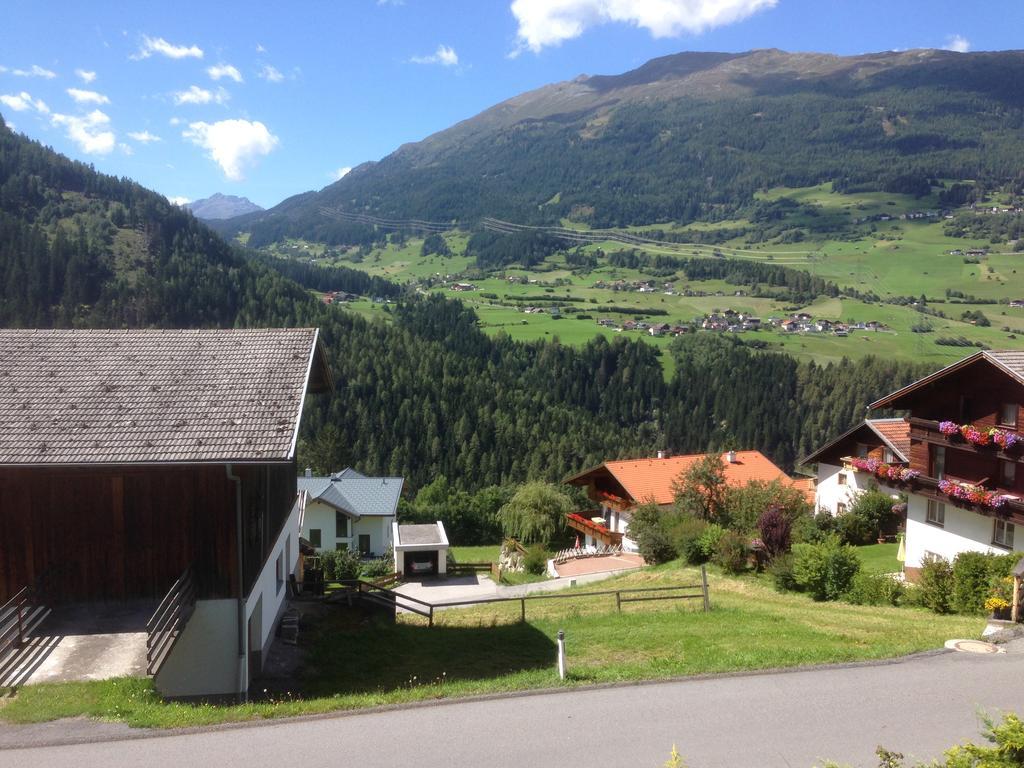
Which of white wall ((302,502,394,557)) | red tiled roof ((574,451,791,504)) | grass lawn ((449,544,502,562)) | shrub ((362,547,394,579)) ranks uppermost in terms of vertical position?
red tiled roof ((574,451,791,504))

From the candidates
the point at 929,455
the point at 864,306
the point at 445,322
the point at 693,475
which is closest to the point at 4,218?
the point at 445,322

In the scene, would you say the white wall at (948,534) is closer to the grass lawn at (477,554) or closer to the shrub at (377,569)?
the shrub at (377,569)

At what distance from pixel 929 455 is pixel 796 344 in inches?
5578

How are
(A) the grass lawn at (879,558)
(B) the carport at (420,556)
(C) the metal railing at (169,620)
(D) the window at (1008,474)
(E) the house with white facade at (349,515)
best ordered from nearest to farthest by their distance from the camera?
1. (C) the metal railing at (169,620)
2. (D) the window at (1008,474)
3. (A) the grass lawn at (879,558)
4. (B) the carport at (420,556)
5. (E) the house with white facade at (349,515)

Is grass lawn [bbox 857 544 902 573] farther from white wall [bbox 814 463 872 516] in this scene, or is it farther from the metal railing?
the metal railing

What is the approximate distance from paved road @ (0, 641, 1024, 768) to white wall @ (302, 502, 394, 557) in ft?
146

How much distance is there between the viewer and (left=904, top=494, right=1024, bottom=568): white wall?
76.1ft

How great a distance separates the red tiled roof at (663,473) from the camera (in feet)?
136

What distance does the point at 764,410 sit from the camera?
126938 mm

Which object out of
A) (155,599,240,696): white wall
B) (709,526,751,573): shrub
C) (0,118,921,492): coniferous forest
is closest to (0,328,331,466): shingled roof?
(155,599,240,696): white wall

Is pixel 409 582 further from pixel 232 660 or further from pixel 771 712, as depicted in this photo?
pixel 771 712

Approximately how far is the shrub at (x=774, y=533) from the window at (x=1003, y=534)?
594cm

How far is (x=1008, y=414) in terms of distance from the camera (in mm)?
22750

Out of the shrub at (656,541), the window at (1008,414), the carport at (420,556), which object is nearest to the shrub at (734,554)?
the shrub at (656,541)
